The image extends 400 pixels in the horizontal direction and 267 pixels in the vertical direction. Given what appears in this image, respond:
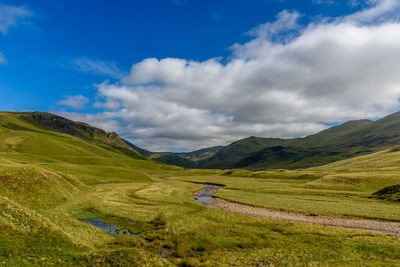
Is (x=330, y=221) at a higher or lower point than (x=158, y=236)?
lower

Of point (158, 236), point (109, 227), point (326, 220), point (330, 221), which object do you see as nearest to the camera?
point (158, 236)

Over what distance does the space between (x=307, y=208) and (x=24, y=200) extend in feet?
225

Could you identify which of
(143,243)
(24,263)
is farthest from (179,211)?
(24,263)

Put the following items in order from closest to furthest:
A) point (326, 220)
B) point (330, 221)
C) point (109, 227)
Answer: point (109, 227) → point (330, 221) → point (326, 220)

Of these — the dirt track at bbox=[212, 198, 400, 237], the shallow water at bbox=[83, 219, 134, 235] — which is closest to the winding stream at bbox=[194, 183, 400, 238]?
the dirt track at bbox=[212, 198, 400, 237]

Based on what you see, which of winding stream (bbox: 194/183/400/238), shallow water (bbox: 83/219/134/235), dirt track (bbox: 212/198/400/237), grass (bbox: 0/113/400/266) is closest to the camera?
grass (bbox: 0/113/400/266)

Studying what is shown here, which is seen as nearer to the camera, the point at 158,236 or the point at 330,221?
the point at 158,236

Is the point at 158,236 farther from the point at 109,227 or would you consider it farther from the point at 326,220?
the point at 326,220

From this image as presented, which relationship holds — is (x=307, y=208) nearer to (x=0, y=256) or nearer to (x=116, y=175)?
(x=0, y=256)

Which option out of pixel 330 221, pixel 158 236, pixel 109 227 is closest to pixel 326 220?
pixel 330 221

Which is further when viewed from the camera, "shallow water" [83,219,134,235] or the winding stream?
→ the winding stream

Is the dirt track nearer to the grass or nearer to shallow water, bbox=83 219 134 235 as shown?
the grass

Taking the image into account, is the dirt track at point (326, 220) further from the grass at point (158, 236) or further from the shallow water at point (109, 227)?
the shallow water at point (109, 227)

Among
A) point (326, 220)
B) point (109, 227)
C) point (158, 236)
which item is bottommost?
point (326, 220)
